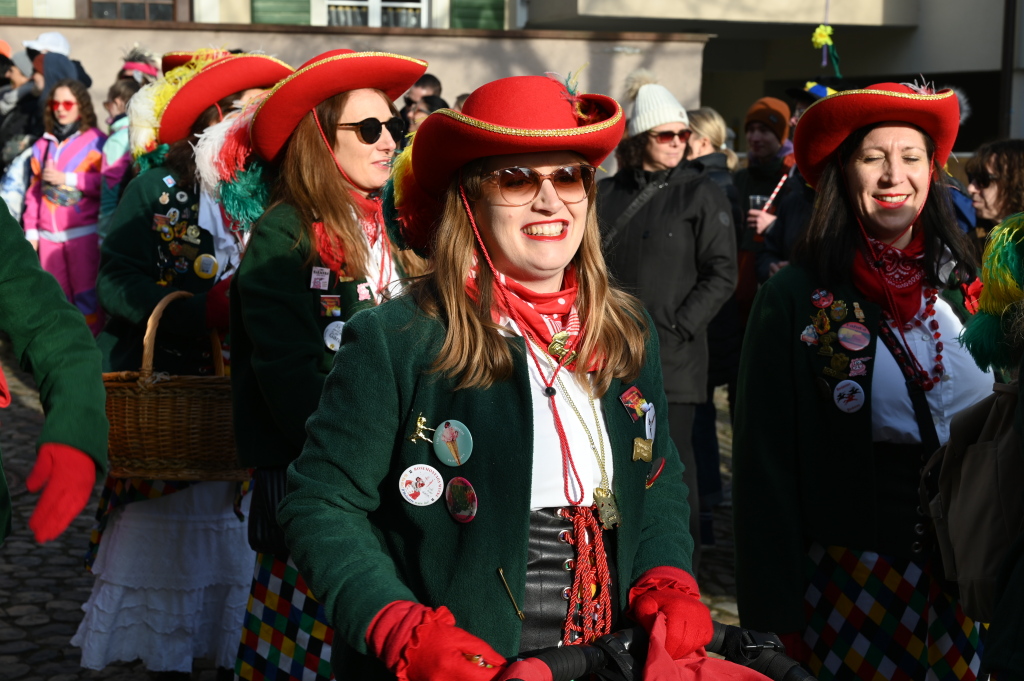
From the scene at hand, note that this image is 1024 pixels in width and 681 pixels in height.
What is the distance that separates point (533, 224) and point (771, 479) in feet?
4.37

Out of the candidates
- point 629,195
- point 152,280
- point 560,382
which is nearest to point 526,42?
point 629,195

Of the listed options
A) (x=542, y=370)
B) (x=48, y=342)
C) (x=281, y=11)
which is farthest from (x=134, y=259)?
(x=281, y=11)

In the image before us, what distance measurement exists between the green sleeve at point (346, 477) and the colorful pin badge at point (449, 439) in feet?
0.17

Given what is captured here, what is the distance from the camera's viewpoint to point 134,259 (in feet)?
15.2

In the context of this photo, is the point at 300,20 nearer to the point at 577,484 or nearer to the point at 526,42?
the point at 526,42

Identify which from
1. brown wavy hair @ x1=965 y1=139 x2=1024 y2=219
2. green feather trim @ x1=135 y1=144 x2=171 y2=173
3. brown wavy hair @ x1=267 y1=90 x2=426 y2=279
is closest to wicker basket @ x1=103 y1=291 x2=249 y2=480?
brown wavy hair @ x1=267 y1=90 x2=426 y2=279

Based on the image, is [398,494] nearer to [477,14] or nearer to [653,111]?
[653,111]

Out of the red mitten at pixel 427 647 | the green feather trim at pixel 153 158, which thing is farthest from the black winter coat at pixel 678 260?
the red mitten at pixel 427 647

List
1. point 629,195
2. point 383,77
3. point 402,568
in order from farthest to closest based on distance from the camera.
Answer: point 629,195, point 383,77, point 402,568

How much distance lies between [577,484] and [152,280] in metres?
2.87

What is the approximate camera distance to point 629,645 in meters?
2.09

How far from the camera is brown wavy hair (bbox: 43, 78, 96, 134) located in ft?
30.1

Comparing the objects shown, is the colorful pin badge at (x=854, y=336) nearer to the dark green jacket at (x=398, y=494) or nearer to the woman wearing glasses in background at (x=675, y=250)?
the dark green jacket at (x=398, y=494)

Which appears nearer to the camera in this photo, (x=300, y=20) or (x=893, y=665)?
(x=893, y=665)
